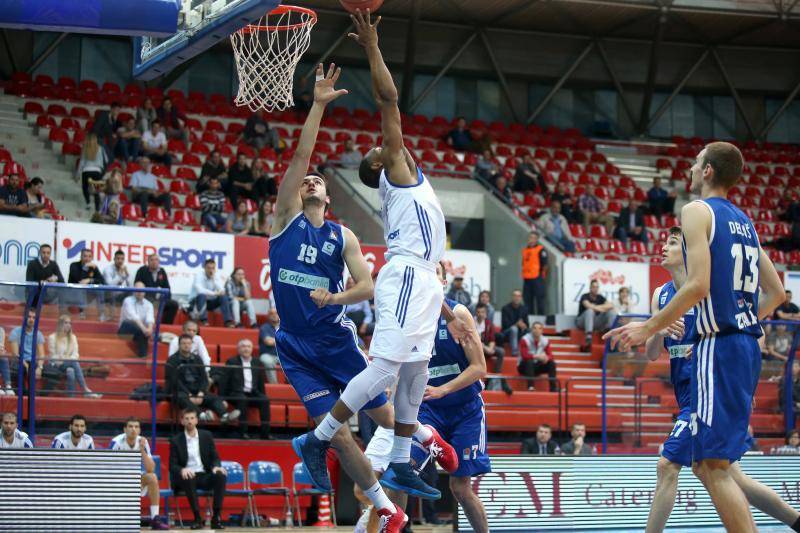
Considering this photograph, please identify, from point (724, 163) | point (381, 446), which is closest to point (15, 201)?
point (381, 446)

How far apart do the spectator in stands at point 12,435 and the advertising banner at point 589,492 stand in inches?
193

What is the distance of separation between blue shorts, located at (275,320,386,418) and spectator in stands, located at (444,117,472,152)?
69.9 ft

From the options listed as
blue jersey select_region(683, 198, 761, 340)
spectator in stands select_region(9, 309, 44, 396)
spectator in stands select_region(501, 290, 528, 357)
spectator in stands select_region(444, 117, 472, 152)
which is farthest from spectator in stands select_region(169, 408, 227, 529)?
spectator in stands select_region(444, 117, 472, 152)

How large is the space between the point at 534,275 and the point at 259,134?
23.1 ft

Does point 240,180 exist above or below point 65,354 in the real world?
above

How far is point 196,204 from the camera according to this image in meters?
22.0

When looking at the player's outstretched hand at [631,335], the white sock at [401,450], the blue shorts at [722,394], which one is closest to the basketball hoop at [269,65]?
the white sock at [401,450]

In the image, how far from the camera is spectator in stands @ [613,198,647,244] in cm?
2609

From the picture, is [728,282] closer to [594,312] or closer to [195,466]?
[195,466]

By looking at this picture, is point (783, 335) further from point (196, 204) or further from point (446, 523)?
point (196, 204)

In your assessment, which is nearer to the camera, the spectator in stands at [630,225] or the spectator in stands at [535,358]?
the spectator in stands at [535,358]

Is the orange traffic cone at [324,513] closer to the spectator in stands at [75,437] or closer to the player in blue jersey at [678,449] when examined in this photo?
the spectator in stands at [75,437]

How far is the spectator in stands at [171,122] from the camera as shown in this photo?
2442 centimetres

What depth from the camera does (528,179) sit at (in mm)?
27312
